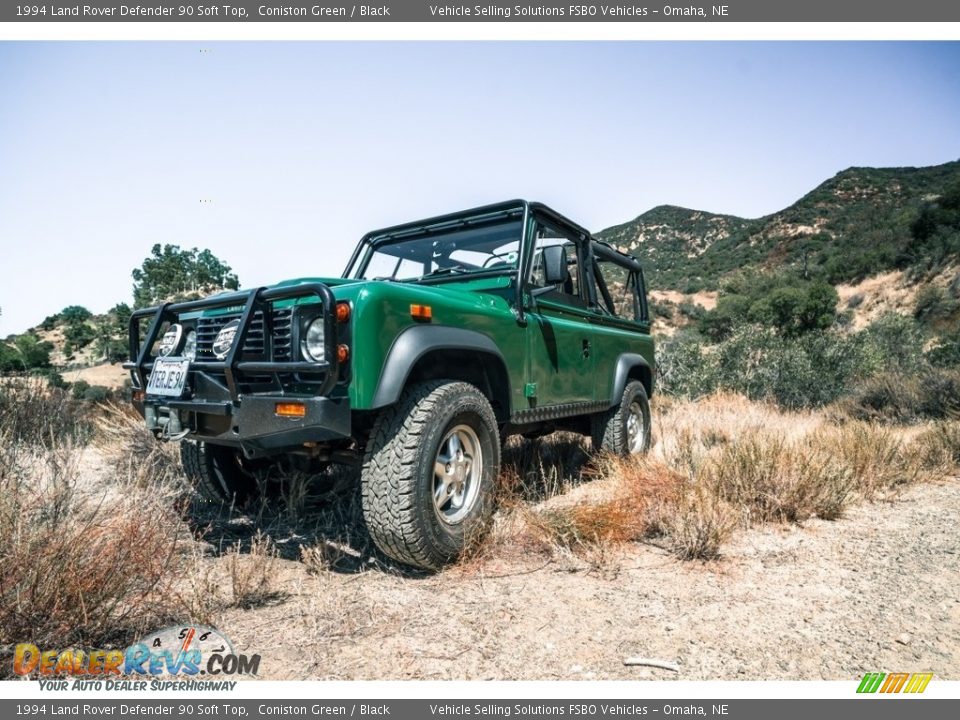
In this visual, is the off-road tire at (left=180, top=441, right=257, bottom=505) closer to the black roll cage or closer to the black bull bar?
the black bull bar

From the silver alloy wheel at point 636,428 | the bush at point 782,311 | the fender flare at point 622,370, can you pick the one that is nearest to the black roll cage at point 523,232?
the fender flare at point 622,370

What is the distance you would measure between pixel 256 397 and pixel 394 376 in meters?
0.63

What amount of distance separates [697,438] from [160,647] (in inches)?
221

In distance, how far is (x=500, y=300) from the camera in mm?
3590

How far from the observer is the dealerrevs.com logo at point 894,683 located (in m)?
1.77

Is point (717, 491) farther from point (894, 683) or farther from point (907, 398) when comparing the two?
point (907, 398)

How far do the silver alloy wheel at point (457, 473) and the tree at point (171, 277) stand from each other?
4505cm

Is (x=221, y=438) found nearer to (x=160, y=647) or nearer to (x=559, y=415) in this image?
(x=160, y=647)

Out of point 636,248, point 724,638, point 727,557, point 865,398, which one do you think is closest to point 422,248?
point 727,557

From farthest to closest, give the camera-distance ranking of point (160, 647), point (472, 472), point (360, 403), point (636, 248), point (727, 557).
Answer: point (636, 248), point (472, 472), point (727, 557), point (360, 403), point (160, 647)

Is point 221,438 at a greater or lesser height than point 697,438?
greater

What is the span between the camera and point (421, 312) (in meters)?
2.74

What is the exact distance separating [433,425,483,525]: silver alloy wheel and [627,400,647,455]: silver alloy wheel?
8.69ft

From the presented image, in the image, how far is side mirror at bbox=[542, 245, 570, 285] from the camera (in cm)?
362
